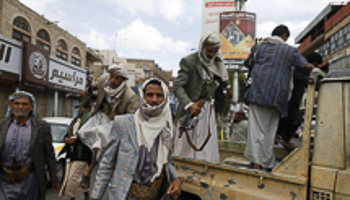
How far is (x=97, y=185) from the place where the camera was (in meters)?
1.85

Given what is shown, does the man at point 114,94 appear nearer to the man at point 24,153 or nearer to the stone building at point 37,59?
the man at point 24,153

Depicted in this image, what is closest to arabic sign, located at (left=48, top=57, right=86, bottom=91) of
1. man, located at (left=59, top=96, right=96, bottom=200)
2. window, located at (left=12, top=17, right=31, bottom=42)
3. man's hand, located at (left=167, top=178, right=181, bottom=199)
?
window, located at (left=12, top=17, right=31, bottom=42)

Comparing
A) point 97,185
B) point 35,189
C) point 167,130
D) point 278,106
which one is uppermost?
point 278,106

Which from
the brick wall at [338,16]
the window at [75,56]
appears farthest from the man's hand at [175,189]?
the brick wall at [338,16]

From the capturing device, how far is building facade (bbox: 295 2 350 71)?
21719 millimetres

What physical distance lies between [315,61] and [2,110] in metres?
15.6

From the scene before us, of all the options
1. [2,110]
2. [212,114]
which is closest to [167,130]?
[212,114]

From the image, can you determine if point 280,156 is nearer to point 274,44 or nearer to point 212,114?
point 212,114

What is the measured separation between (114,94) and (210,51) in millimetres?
1334

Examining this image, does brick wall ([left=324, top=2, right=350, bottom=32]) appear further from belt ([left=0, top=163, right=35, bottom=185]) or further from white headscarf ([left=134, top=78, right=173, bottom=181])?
belt ([left=0, top=163, right=35, bottom=185])

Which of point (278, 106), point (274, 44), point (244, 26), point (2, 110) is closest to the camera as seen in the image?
point (278, 106)

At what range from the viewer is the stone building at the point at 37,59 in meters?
12.9

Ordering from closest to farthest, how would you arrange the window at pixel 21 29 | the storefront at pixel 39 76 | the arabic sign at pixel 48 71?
the storefront at pixel 39 76
the arabic sign at pixel 48 71
the window at pixel 21 29

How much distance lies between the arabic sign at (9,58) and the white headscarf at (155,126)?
43.4 feet
